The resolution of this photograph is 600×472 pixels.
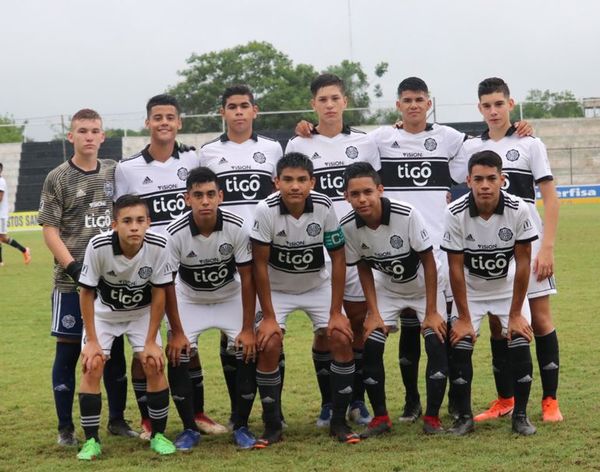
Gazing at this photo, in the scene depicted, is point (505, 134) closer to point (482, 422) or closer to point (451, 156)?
point (451, 156)

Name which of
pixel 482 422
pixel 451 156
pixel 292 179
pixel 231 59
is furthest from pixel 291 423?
pixel 231 59

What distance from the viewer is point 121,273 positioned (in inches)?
204

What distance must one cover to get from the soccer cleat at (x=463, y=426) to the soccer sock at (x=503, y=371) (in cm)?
58

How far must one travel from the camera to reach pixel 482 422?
562 cm

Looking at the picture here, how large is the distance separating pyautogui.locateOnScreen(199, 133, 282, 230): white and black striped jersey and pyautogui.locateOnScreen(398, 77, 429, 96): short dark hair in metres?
0.96

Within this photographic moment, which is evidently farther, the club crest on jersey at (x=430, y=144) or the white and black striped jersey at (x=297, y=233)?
the club crest on jersey at (x=430, y=144)

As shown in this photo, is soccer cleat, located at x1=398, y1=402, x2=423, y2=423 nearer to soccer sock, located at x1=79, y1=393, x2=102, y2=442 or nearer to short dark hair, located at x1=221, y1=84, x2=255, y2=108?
soccer sock, located at x1=79, y1=393, x2=102, y2=442

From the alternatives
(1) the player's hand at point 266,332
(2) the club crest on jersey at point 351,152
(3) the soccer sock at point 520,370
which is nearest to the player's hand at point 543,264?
(3) the soccer sock at point 520,370

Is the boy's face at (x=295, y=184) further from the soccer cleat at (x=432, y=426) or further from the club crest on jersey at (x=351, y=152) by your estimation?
the soccer cleat at (x=432, y=426)

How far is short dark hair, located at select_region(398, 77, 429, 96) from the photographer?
5.89 m

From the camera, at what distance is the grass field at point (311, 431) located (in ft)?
15.5

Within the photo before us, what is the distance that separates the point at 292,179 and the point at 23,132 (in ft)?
93.1

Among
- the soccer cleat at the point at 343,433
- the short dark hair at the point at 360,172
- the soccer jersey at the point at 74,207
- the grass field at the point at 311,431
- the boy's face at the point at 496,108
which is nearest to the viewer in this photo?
the grass field at the point at 311,431

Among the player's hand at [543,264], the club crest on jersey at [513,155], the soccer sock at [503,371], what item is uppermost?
the club crest on jersey at [513,155]
